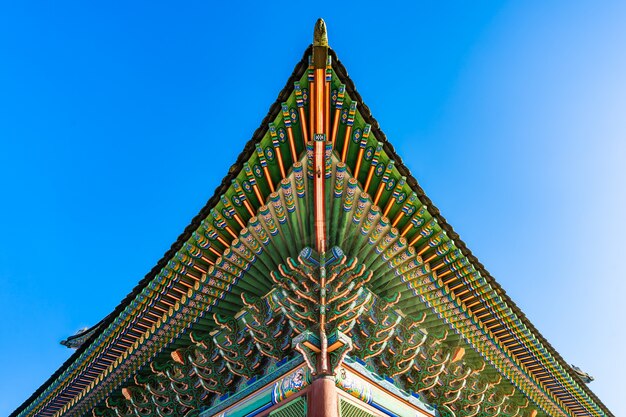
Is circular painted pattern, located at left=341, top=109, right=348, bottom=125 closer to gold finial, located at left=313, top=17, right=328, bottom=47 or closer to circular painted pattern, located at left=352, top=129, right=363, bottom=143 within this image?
circular painted pattern, located at left=352, top=129, right=363, bottom=143

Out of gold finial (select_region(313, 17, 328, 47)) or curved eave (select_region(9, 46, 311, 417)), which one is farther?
curved eave (select_region(9, 46, 311, 417))

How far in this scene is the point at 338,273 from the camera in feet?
20.1

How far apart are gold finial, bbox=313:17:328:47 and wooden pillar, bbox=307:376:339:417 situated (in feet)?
11.5

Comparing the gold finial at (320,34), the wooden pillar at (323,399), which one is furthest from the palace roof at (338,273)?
the wooden pillar at (323,399)

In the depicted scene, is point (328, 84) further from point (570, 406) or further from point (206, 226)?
point (570, 406)

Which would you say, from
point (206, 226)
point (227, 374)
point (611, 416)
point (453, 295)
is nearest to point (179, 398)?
point (227, 374)

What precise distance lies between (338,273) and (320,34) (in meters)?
2.69

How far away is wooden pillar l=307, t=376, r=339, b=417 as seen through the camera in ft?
17.6

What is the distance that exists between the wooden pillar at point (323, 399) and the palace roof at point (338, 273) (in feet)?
2.17

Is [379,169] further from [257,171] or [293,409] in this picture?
[293,409]

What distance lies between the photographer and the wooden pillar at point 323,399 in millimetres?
5363

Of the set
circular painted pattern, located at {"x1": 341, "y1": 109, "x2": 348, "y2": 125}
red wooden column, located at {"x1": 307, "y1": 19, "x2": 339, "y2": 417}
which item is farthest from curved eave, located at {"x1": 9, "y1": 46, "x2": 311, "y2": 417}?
circular painted pattern, located at {"x1": 341, "y1": 109, "x2": 348, "y2": 125}

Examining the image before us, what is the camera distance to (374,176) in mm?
6031

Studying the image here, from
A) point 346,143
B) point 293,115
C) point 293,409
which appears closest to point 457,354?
point 293,409
